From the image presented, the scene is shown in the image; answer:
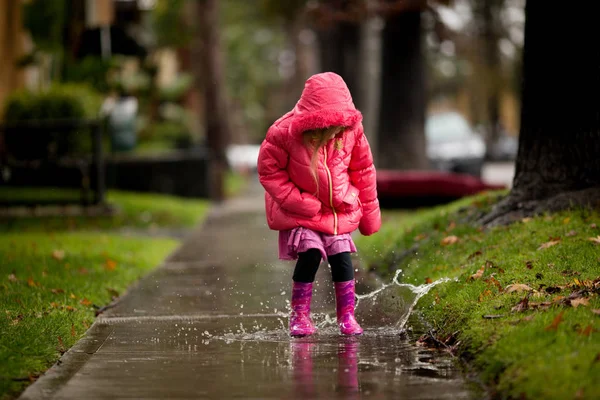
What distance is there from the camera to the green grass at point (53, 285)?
6215 mm

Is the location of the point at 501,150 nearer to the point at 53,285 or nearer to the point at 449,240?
the point at 449,240

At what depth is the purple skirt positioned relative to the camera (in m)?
7.03

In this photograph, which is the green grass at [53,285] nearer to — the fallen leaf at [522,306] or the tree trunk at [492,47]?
the fallen leaf at [522,306]

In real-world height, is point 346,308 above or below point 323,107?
below

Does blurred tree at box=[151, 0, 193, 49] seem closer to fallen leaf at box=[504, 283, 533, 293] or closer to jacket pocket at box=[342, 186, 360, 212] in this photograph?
jacket pocket at box=[342, 186, 360, 212]

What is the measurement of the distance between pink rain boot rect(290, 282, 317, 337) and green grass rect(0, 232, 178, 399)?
4.76 feet

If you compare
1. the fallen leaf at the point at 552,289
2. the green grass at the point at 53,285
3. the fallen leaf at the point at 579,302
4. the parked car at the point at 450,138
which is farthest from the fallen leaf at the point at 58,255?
the parked car at the point at 450,138

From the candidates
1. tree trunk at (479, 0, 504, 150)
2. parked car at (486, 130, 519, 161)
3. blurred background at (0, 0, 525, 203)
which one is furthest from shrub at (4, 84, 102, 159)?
parked car at (486, 130, 519, 161)

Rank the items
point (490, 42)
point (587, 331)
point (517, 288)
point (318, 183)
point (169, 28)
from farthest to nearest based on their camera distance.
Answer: point (490, 42) < point (169, 28) < point (517, 288) < point (318, 183) < point (587, 331)

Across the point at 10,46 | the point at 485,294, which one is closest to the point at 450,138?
the point at 10,46

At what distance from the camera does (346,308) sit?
719 centimetres

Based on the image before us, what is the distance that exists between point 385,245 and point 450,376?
619 cm

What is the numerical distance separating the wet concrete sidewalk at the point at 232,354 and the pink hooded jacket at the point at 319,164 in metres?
0.79

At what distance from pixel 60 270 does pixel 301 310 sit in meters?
3.58
